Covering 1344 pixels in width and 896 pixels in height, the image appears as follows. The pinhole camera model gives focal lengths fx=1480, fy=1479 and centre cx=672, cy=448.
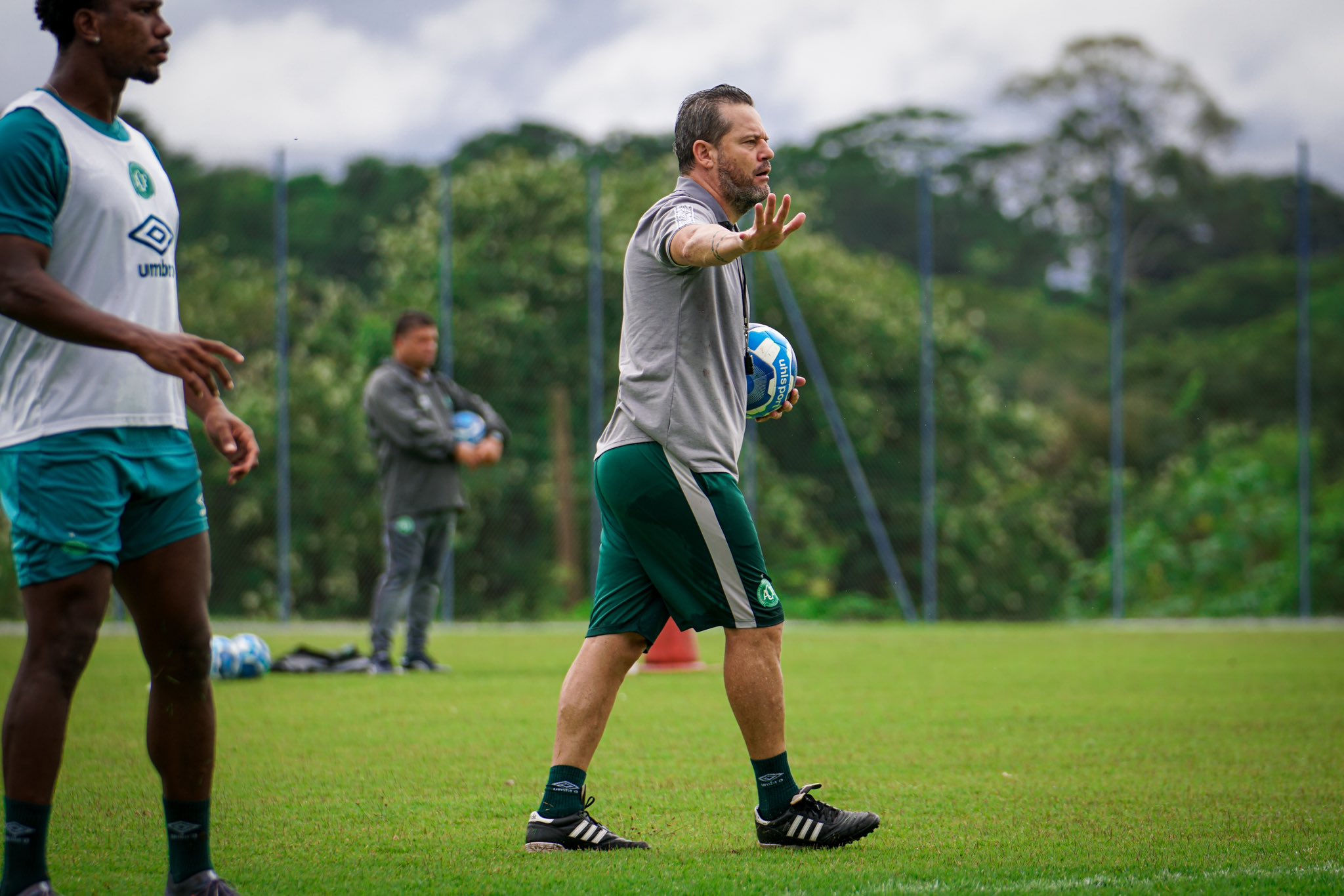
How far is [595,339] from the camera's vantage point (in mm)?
16781

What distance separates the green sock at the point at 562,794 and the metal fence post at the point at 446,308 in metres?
12.2

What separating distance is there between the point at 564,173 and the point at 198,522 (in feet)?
54.3

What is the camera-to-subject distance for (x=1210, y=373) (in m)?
22.3

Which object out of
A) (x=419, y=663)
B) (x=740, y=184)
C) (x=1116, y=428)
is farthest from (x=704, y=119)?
(x=1116, y=428)

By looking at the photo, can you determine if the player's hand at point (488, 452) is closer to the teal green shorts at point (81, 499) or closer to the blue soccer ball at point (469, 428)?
the blue soccer ball at point (469, 428)

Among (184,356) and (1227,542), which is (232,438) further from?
(1227,542)

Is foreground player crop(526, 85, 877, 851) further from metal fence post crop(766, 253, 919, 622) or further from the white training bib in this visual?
A: metal fence post crop(766, 253, 919, 622)

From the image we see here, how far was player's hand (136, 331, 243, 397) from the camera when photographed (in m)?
3.04

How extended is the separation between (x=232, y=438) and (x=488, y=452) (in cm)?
598

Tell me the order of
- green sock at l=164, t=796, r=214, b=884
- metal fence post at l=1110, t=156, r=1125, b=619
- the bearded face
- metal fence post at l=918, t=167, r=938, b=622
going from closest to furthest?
green sock at l=164, t=796, r=214, b=884
the bearded face
metal fence post at l=1110, t=156, r=1125, b=619
metal fence post at l=918, t=167, r=938, b=622

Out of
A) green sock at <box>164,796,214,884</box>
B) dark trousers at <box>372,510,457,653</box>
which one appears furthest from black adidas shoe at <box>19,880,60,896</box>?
dark trousers at <box>372,510,457,653</box>

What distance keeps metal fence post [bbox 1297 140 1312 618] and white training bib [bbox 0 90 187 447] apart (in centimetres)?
1425

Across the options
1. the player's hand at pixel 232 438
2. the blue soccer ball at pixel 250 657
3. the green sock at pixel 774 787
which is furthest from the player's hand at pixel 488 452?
the player's hand at pixel 232 438

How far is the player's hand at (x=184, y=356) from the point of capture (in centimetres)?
304
